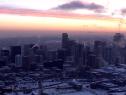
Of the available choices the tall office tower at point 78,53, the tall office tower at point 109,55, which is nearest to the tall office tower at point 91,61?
the tall office tower at point 78,53

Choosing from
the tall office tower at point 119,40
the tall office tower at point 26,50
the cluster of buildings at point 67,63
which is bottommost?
the cluster of buildings at point 67,63

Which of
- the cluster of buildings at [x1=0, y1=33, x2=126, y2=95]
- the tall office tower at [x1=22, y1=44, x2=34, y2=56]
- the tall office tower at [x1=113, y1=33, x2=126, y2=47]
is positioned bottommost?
the cluster of buildings at [x1=0, y1=33, x2=126, y2=95]

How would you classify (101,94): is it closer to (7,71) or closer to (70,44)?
(7,71)

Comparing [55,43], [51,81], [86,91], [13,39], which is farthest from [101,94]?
[13,39]

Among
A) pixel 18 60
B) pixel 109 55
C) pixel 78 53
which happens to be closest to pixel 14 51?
pixel 18 60

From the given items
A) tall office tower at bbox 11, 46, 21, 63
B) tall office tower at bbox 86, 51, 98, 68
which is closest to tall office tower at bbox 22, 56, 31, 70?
tall office tower at bbox 11, 46, 21, 63

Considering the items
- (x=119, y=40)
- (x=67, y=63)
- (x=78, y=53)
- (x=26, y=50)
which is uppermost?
(x=119, y=40)

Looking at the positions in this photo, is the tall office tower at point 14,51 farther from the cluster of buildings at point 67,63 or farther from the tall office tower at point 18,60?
the tall office tower at point 18,60

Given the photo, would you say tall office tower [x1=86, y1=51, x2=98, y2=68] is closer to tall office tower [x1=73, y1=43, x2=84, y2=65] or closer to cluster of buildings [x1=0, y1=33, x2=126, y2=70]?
cluster of buildings [x1=0, y1=33, x2=126, y2=70]

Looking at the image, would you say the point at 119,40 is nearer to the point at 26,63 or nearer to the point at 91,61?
the point at 91,61

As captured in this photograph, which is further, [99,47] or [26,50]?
[99,47]

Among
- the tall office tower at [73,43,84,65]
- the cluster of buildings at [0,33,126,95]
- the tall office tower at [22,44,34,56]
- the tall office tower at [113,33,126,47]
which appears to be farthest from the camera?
the tall office tower at [113,33,126,47]

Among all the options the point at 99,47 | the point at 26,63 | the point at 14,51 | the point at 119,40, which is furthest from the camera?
the point at 119,40
